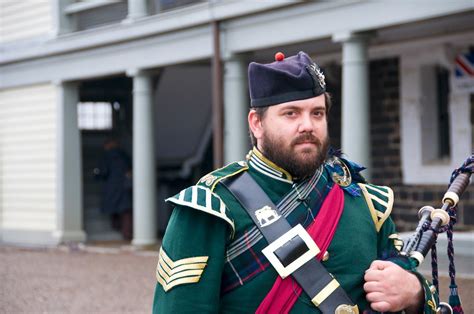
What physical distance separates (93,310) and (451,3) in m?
4.57

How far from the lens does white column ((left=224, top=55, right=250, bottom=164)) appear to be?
39.6 feet

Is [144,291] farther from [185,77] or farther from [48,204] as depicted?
[185,77]

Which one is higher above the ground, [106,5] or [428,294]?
[106,5]

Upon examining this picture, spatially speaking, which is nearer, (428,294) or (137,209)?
(428,294)

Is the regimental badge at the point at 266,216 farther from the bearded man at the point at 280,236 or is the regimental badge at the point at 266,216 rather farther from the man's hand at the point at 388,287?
the man's hand at the point at 388,287

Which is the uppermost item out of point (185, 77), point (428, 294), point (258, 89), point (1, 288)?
point (185, 77)

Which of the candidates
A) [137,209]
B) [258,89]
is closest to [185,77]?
[137,209]

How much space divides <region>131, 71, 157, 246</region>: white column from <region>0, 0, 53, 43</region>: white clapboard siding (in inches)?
107

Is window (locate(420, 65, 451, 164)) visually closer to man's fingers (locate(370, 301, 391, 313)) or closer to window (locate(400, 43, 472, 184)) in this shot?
window (locate(400, 43, 472, 184))

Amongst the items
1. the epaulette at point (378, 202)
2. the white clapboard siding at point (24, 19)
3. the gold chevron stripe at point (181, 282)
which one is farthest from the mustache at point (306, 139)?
the white clapboard siding at point (24, 19)

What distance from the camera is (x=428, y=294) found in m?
2.89

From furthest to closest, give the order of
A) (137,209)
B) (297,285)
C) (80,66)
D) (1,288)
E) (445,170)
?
(80,66) → (137,209) → (445,170) → (1,288) → (297,285)

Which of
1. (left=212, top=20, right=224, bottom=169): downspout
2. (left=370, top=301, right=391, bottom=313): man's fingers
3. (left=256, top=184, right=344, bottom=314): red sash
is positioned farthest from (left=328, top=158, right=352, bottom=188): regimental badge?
(left=212, top=20, right=224, bottom=169): downspout

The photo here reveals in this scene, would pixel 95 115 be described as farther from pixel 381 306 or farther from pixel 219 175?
pixel 381 306
